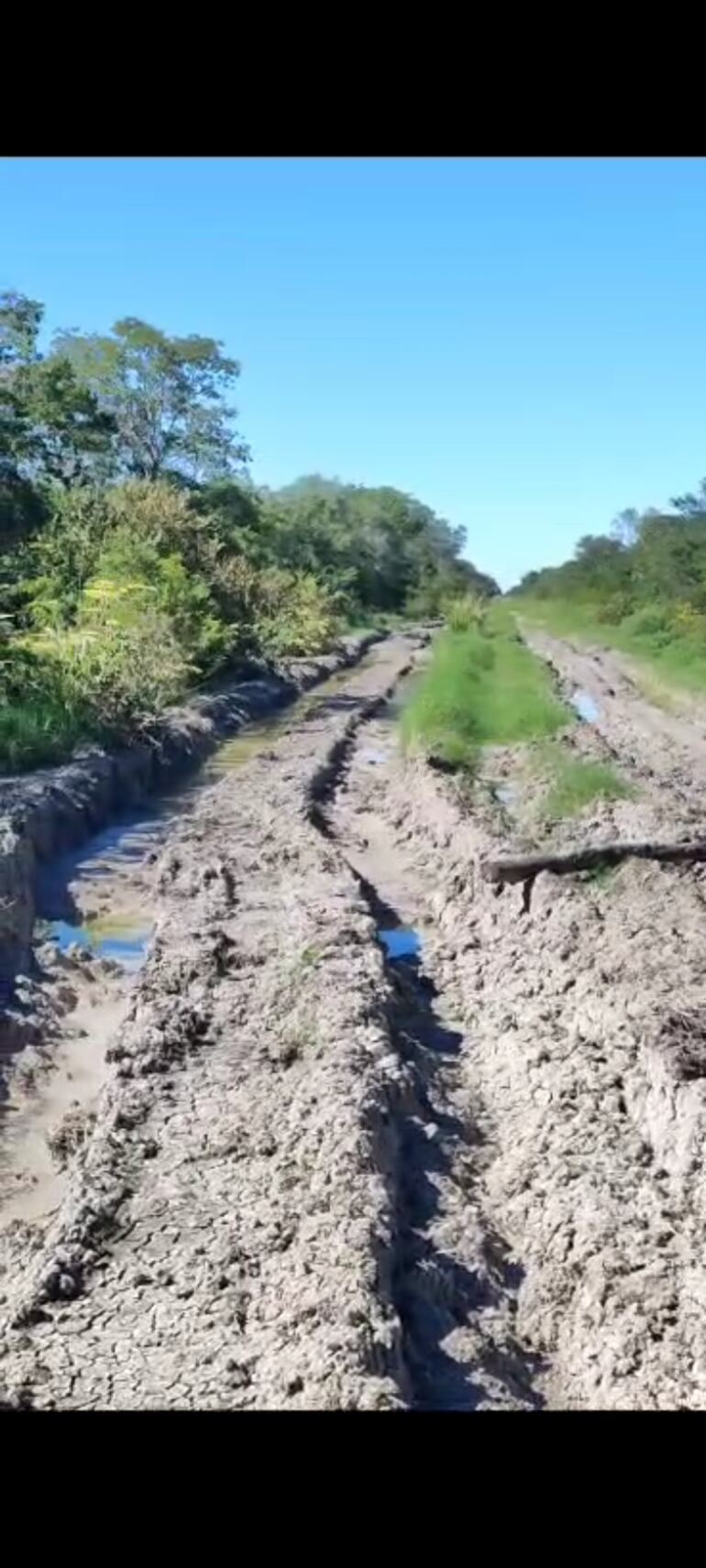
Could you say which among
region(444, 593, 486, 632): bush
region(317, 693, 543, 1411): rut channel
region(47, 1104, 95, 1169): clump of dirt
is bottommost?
region(47, 1104, 95, 1169): clump of dirt

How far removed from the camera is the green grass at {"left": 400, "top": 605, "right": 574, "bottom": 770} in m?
15.0

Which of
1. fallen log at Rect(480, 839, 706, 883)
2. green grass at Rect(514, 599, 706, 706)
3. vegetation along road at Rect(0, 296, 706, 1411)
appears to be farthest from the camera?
green grass at Rect(514, 599, 706, 706)

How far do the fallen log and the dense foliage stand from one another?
5.23 metres

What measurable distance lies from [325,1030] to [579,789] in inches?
219

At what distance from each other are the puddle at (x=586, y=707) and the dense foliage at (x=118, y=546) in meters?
4.67

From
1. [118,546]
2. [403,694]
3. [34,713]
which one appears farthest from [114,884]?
[403,694]

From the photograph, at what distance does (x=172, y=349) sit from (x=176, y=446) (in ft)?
5.55

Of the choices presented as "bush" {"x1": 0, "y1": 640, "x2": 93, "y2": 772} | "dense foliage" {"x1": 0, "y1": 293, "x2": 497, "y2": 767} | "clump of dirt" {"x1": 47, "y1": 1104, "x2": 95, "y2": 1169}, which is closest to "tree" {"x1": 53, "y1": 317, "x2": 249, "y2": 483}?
"dense foliage" {"x1": 0, "y1": 293, "x2": 497, "y2": 767}

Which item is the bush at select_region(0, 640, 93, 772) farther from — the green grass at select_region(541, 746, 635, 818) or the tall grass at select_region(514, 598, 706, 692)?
the tall grass at select_region(514, 598, 706, 692)

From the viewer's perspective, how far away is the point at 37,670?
1399cm

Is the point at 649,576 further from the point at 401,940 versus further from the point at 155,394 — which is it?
the point at 401,940

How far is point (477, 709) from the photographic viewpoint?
16547mm
